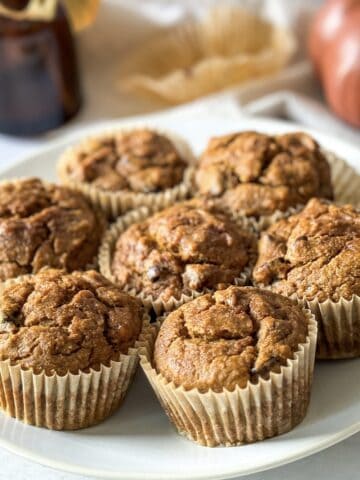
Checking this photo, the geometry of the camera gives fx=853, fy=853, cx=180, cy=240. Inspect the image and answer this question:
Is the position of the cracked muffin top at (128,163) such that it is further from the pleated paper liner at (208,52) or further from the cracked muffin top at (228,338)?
the pleated paper liner at (208,52)

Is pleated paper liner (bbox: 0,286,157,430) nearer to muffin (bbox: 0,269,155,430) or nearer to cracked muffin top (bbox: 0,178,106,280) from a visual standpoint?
muffin (bbox: 0,269,155,430)

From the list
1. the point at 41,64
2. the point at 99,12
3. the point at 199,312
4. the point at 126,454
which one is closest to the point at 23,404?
the point at 126,454

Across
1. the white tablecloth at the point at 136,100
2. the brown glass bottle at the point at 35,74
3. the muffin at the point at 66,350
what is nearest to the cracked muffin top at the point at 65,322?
the muffin at the point at 66,350

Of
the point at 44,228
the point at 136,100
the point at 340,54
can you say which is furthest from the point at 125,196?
the point at 136,100

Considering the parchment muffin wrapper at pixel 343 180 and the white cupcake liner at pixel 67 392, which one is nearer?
the white cupcake liner at pixel 67 392

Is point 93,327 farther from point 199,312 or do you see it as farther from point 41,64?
point 41,64

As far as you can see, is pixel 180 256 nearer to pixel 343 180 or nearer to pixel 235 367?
pixel 235 367

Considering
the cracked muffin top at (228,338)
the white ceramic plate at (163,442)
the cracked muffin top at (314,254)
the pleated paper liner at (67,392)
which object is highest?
the cracked muffin top at (314,254)
